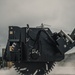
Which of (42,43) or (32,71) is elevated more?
(42,43)

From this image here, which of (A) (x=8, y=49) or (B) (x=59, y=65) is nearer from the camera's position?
(A) (x=8, y=49)

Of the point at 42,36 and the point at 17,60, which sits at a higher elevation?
the point at 42,36

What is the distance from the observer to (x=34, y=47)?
17.6 m

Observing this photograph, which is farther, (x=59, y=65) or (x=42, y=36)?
(x=59, y=65)

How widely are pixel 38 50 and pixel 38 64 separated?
800mm

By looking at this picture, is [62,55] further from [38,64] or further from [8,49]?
[8,49]

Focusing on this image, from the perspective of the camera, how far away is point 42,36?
17.7m

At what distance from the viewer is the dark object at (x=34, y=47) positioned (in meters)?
17.5

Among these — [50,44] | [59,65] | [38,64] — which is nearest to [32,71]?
[38,64]

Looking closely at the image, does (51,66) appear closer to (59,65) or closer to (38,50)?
(38,50)

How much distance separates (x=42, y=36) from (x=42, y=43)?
1.18 feet

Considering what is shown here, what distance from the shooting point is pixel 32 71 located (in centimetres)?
1783

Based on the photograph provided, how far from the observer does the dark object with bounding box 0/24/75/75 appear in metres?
17.5

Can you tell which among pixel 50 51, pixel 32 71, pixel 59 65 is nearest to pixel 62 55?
pixel 50 51
